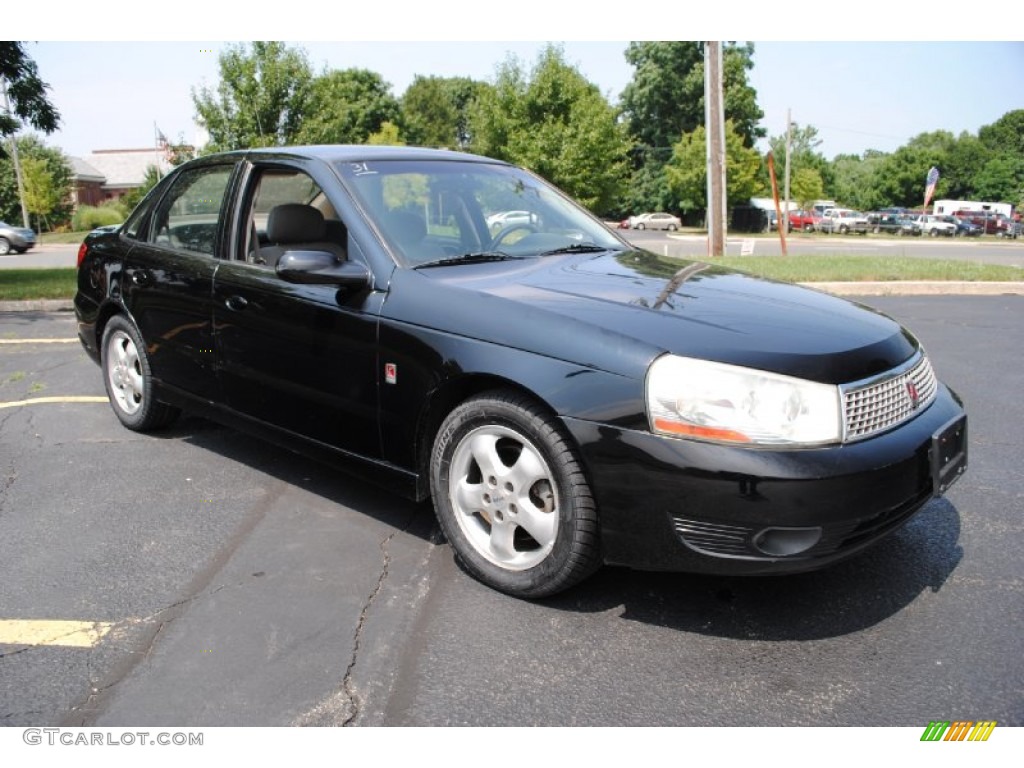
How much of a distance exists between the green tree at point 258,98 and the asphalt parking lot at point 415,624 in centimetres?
2382

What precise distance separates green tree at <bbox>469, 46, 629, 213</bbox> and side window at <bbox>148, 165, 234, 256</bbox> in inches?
1132

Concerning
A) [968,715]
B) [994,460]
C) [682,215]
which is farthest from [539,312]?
[682,215]

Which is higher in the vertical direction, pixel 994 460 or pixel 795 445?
pixel 795 445

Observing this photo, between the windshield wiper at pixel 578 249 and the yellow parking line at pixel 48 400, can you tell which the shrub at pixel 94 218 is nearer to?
the yellow parking line at pixel 48 400

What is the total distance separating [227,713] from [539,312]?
157cm

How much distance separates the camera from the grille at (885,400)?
2668 mm

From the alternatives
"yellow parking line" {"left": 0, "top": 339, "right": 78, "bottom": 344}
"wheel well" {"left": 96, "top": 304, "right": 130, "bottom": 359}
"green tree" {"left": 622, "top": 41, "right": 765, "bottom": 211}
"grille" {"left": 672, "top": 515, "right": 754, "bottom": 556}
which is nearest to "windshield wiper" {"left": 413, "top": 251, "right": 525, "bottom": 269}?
"grille" {"left": 672, "top": 515, "right": 754, "bottom": 556}

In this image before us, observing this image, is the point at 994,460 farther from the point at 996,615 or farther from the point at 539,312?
the point at 539,312

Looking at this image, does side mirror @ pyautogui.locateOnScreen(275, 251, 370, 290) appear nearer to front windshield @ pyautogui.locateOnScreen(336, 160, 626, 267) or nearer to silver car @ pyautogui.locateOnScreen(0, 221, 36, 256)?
front windshield @ pyautogui.locateOnScreen(336, 160, 626, 267)

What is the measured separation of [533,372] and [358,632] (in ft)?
3.46

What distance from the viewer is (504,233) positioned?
387 cm

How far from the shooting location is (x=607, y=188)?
35219 millimetres

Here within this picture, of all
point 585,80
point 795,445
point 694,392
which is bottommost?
point 795,445

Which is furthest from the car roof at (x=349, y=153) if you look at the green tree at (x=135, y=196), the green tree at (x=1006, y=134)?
the green tree at (x=1006, y=134)
